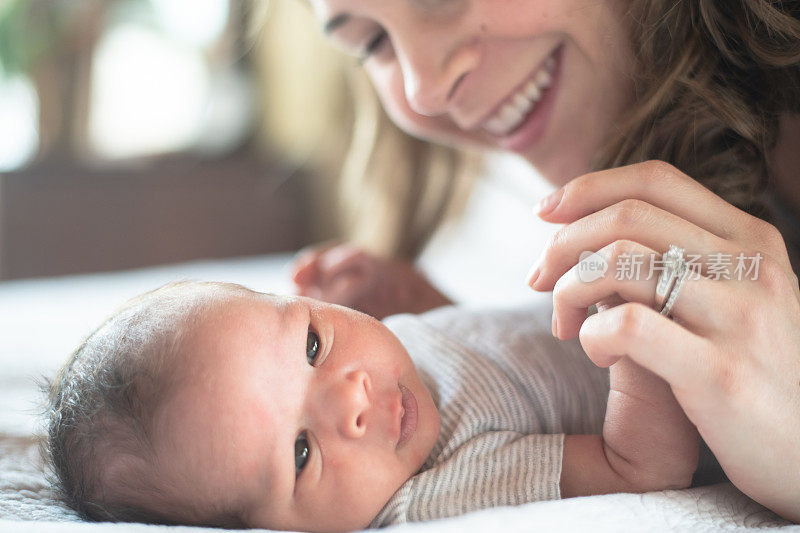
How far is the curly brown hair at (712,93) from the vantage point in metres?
0.91

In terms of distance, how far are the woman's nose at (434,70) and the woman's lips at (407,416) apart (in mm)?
445

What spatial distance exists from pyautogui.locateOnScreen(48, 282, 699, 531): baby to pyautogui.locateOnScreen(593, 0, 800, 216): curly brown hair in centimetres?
34

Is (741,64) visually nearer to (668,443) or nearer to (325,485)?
(668,443)

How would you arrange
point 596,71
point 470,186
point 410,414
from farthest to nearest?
point 470,186 → point 596,71 → point 410,414

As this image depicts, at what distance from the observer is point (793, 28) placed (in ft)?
2.80

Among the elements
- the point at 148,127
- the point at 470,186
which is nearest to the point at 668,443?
the point at 470,186

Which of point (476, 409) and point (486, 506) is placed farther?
point (476, 409)

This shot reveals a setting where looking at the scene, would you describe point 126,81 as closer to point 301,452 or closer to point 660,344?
point 301,452

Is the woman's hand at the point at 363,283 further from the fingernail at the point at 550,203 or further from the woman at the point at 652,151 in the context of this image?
the fingernail at the point at 550,203

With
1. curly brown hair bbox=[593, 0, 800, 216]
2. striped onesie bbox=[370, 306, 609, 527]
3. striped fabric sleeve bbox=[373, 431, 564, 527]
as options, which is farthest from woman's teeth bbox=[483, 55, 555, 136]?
striped fabric sleeve bbox=[373, 431, 564, 527]

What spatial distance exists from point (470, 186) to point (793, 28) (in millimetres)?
1228

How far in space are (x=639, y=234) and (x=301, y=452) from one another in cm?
42

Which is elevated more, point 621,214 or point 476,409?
point 621,214

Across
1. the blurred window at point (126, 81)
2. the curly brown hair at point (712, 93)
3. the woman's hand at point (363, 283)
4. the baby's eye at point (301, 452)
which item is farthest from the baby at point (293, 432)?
the blurred window at point (126, 81)
